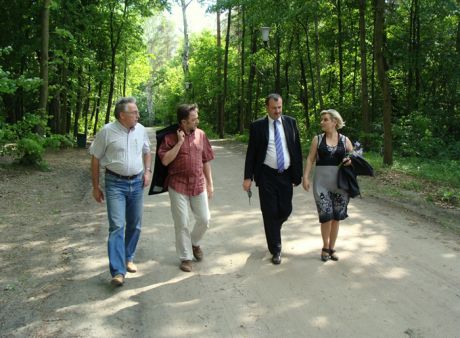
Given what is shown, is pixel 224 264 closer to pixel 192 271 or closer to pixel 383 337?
pixel 192 271

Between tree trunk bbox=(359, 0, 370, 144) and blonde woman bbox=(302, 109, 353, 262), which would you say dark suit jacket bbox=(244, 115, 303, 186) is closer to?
blonde woman bbox=(302, 109, 353, 262)

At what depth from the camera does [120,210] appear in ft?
16.4

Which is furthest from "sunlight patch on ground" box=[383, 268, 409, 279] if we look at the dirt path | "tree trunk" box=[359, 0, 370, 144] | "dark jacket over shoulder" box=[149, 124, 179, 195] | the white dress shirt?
"tree trunk" box=[359, 0, 370, 144]

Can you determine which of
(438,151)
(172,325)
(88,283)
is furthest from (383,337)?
(438,151)

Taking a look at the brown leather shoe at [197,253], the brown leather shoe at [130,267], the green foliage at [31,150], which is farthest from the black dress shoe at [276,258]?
the green foliage at [31,150]

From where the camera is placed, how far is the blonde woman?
5.63 meters

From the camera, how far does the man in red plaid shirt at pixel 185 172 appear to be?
532 centimetres

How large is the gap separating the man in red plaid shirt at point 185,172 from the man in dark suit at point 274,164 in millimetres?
631

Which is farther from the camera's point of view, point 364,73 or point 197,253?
point 364,73

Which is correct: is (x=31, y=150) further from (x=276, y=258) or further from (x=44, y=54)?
(x=276, y=258)

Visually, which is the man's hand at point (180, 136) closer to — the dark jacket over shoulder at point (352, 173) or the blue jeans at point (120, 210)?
the blue jeans at point (120, 210)

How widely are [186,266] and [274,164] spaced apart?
1583 millimetres

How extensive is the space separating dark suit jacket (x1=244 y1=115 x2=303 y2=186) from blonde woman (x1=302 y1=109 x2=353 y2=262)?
15cm

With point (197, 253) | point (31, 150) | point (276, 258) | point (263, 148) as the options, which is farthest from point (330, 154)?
point (31, 150)
